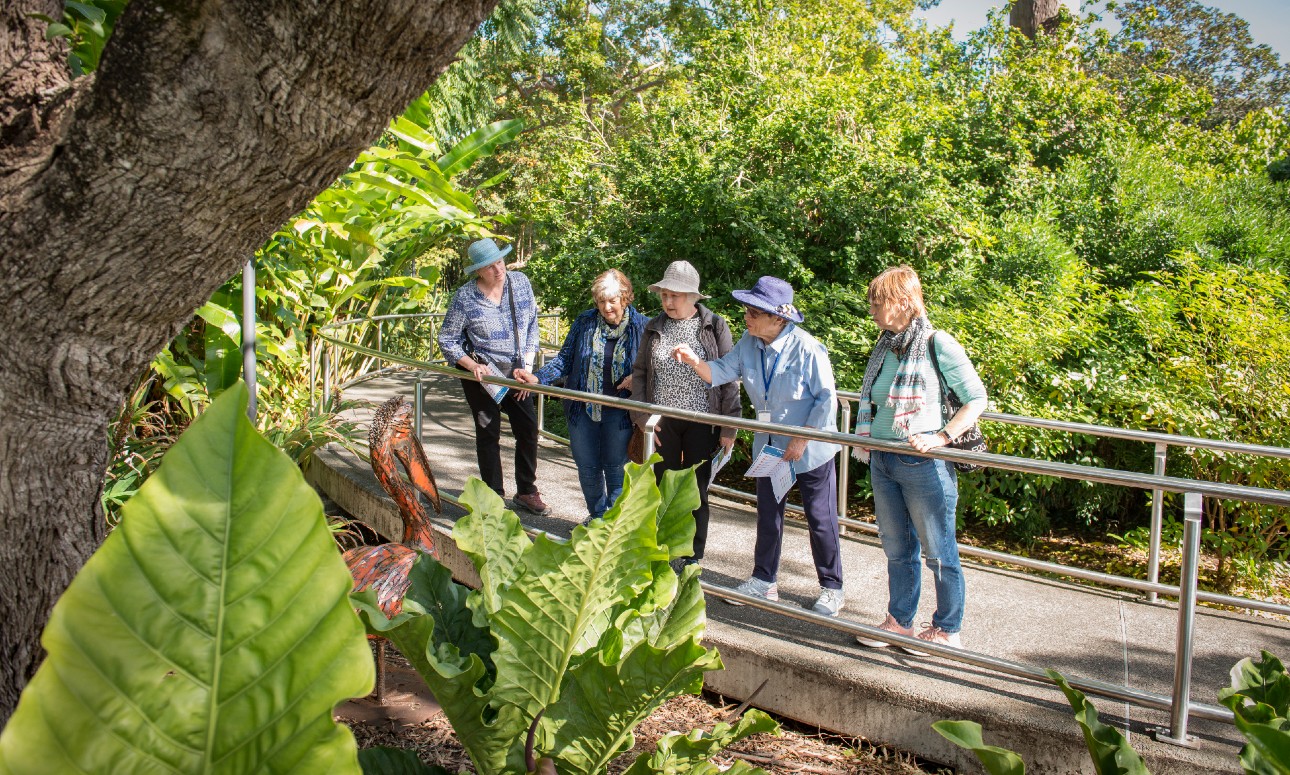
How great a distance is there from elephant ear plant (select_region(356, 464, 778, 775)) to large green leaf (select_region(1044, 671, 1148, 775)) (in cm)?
64

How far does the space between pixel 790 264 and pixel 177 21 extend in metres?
7.01

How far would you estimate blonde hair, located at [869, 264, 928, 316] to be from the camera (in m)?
3.82

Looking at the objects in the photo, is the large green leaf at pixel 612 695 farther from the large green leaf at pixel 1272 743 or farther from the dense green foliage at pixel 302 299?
the dense green foliage at pixel 302 299

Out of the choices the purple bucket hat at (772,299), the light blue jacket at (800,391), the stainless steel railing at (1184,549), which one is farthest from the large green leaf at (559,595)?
the purple bucket hat at (772,299)

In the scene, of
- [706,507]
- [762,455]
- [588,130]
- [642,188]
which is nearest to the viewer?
[762,455]

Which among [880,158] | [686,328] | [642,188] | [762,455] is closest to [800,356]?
[762,455]

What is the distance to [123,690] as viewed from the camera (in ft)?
3.81

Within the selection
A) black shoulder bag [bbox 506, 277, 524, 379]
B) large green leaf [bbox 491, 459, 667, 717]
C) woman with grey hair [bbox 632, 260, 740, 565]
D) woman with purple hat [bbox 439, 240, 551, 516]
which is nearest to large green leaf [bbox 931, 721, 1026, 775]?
large green leaf [bbox 491, 459, 667, 717]

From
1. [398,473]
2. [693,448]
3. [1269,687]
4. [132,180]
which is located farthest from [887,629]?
[132,180]

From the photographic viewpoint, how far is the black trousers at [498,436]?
5543 millimetres

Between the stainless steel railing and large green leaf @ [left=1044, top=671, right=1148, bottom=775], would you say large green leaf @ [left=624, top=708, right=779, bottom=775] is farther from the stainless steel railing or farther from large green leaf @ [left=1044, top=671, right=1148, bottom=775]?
the stainless steel railing

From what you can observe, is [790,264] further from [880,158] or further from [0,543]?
[0,543]

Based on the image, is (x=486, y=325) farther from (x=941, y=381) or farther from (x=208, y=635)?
(x=208, y=635)

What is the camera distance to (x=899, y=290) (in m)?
3.82
